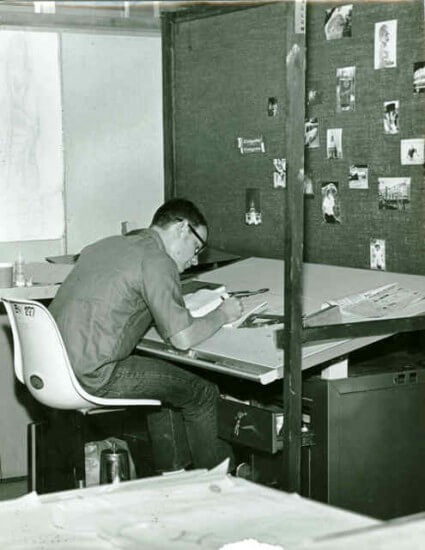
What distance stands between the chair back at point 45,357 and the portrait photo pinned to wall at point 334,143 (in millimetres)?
1250

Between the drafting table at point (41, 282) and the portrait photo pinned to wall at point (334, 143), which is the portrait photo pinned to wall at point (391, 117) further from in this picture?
the drafting table at point (41, 282)

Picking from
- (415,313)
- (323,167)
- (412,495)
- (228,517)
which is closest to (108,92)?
(323,167)

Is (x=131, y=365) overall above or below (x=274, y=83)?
below

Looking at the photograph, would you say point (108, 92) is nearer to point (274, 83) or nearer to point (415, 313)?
point (274, 83)

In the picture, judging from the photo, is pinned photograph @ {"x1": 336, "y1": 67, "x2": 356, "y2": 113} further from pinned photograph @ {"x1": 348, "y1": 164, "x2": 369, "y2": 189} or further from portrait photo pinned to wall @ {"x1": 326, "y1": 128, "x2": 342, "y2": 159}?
pinned photograph @ {"x1": 348, "y1": 164, "x2": 369, "y2": 189}

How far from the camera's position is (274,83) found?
3.73m

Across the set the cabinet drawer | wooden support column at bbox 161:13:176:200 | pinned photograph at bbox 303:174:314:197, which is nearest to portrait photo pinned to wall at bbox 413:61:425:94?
pinned photograph at bbox 303:174:314:197

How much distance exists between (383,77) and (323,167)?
43 centimetres

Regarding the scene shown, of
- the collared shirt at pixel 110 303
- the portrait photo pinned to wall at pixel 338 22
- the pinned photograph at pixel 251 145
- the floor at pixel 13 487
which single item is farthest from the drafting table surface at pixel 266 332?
the floor at pixel 13 487

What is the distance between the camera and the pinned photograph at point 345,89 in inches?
132

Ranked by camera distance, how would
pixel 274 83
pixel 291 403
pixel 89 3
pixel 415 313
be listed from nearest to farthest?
1. pixel 291 403
2. pixel 415 313
3. pixel 274 83
4. pixel 89 3

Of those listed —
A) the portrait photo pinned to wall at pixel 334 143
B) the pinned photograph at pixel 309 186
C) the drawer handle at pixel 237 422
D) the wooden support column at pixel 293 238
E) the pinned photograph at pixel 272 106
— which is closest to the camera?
the wooden support column at pixel 293 238

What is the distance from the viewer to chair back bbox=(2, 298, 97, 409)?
Result: 2.88 metres

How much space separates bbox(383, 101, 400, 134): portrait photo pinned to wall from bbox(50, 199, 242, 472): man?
0.72 m
